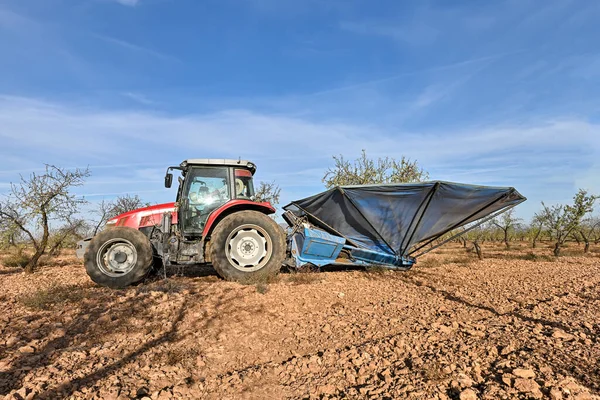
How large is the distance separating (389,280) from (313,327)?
3.03 m

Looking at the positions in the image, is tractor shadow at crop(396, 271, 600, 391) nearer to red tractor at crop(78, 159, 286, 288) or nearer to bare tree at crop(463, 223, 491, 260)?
red tractor at crop(78, 159, 286, 288)

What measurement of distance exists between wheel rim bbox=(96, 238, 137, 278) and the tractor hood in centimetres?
68

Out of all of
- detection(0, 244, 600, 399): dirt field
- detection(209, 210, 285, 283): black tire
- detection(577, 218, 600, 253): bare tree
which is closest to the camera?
detection(0, 244, 600, 399): dirt field

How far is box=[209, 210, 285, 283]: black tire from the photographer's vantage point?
5.95 meters

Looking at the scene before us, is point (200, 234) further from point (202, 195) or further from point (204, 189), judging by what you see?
point (204, 189)

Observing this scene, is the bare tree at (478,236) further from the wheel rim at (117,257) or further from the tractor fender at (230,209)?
the wheel rim at (117,257)

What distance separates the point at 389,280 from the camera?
6492mm

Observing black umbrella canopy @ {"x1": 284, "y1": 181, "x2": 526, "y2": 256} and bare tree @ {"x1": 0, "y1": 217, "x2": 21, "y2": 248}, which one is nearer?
black umbrella canopy @ {"x1": 284, "y1": 181, "x2": 526, "y2": 256}

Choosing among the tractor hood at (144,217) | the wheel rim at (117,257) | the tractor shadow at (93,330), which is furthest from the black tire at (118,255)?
the tractor hood at (144,217)

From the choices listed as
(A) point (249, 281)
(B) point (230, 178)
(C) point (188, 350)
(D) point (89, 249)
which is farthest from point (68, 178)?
(C) point (188, 350)

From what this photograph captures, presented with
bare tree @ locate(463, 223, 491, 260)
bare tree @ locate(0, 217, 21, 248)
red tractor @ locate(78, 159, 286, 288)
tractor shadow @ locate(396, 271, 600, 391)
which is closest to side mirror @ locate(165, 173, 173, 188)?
red tractor @ locate(78, 159, 286, 288)

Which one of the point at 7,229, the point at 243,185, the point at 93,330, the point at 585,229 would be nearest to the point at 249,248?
the point at 243,185

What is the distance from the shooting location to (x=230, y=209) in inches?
252

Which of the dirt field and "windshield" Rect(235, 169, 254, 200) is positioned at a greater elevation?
"windshield" Rect(235, 169, 254, 200)
